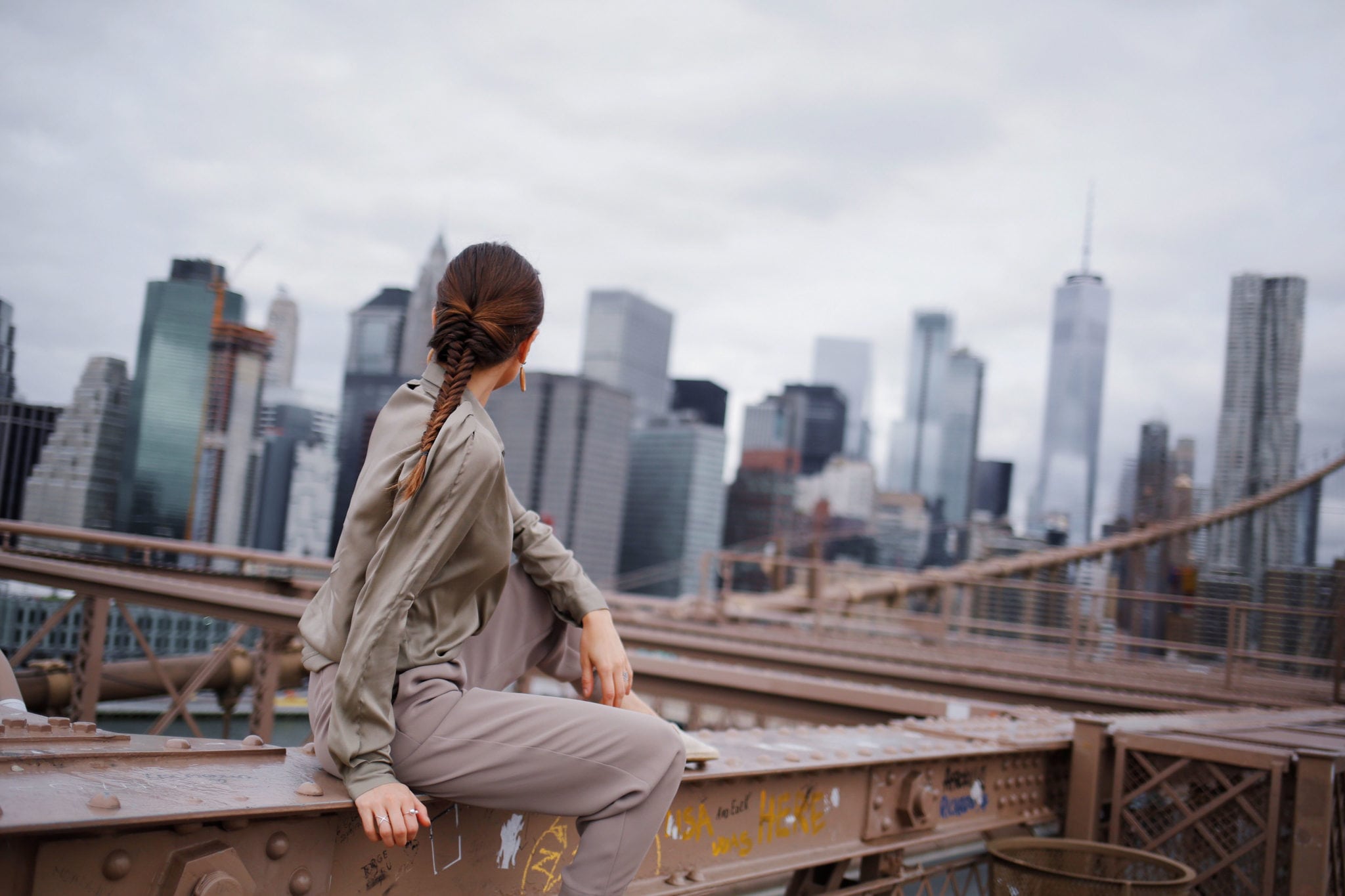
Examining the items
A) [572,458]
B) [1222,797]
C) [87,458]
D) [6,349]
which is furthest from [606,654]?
[572,458]

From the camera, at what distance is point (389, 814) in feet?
5.28

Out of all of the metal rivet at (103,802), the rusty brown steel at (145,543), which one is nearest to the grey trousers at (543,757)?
the metal rivet at (103,802)

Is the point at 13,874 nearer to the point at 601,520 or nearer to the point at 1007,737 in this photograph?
the point at 1007,737

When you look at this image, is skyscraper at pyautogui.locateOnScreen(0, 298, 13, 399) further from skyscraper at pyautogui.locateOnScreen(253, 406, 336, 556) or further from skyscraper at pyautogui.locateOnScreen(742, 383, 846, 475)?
skyscraper at pyautogui.locateOnScreen(742, 383, 846, 475)

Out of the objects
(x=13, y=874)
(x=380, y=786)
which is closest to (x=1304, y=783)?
(x=380, y=786)

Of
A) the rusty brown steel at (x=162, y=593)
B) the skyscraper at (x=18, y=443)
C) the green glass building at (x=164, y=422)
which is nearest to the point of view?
the rusty brown steel at (x=162, y=593)

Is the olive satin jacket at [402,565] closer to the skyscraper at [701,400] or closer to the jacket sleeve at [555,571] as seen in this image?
the jacket sleeve at [555,571]

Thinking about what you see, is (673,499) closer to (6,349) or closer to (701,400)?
(701,400)

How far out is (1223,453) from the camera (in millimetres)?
67875

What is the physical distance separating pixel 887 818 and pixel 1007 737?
0.79m

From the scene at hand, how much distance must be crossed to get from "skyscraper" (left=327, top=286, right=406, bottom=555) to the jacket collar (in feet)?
225

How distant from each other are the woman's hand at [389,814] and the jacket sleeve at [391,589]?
0.08ft

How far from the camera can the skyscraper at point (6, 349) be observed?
62.2 feet

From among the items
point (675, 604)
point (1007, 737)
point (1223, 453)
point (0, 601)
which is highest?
point (1223, 453)
